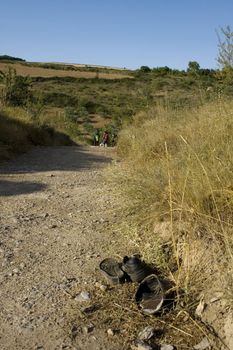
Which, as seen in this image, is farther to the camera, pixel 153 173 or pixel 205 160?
pixel 153 173

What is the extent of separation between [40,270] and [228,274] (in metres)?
1.28

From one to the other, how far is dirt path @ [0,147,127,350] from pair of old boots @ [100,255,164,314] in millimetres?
111

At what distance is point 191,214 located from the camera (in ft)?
10.00

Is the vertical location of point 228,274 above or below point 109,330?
above

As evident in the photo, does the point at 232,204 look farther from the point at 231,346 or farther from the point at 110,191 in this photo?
the point at 110,191

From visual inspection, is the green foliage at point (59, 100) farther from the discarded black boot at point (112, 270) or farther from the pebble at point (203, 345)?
the pebble at point (203, 345)

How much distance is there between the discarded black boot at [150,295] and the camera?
258 centimetres

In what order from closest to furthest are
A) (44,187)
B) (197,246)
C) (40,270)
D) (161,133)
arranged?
(197,246)
(40,270)
(44,187)
(161,133)

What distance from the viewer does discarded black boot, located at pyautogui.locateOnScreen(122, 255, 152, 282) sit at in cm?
291

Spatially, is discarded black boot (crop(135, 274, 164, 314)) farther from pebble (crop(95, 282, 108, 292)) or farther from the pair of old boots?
pebble (crop(95, 282, 108, 292))

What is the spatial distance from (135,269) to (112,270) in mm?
191

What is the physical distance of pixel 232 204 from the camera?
Result: 295 cm

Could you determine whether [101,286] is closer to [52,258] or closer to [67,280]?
[67,280]

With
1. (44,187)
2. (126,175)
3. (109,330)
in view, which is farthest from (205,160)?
(44,187)
